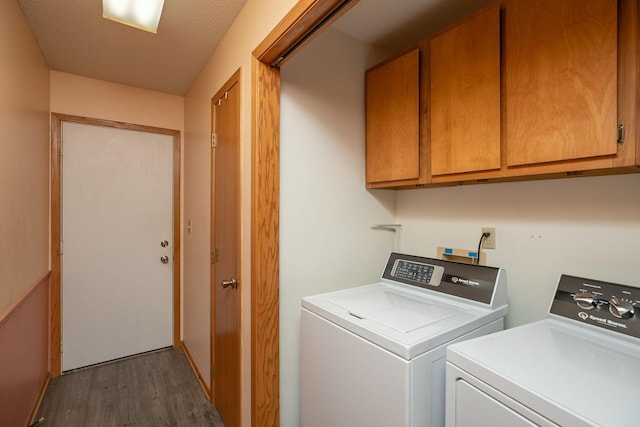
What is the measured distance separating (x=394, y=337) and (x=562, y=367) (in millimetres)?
456

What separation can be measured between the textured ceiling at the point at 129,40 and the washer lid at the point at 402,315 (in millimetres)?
1642

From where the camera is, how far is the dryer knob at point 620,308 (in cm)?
98

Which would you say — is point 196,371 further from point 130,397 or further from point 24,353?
point 24,353

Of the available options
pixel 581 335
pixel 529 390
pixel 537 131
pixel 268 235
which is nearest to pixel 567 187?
pixel 537 131

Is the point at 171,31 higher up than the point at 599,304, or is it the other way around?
the point at 171,31

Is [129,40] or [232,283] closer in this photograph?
[232,283]

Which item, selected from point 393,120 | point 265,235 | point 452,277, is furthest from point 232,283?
point 393,120

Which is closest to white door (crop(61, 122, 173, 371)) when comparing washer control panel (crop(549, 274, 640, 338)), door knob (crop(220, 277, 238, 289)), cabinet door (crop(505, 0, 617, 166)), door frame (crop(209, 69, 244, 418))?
door frame (crop(209, 69, 244, 418))

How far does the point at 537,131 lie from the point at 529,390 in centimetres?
91

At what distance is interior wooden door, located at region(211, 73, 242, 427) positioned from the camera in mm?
1648

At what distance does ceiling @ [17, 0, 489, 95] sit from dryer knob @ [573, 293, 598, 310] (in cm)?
142

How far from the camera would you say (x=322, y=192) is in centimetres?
165

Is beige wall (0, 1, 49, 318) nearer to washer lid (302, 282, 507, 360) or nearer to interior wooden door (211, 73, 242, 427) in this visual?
interior wooden door (211, 73, 242, 427)

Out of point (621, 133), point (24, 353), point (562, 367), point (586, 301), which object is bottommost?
point (24, 353)
